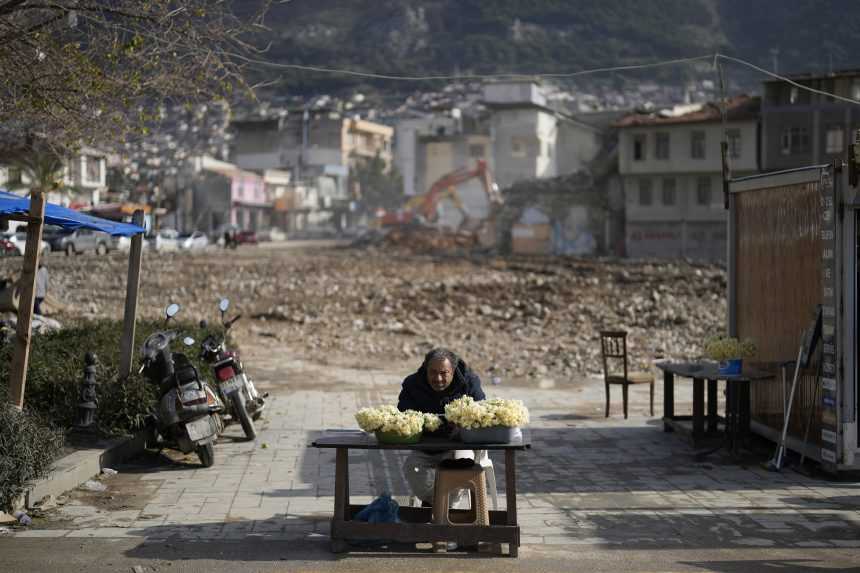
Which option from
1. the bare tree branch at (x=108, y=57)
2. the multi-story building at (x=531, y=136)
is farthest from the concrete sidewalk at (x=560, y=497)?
the multi-story building at (x=531, y=136)

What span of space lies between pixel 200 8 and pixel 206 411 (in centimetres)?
418

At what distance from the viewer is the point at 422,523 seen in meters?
7.44

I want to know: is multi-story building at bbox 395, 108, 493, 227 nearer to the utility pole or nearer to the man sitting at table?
the utility pole

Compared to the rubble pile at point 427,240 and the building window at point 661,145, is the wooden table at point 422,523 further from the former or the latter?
the building window at point 661,145

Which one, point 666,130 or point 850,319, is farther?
point 666,130

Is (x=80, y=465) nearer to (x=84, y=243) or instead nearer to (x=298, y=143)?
(x=84, y=243)

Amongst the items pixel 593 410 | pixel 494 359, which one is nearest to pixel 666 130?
pixel 494 359

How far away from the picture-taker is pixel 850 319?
32.4ft

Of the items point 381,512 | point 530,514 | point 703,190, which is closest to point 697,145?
point 703,190

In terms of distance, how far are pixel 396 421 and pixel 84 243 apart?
51102 millimetres

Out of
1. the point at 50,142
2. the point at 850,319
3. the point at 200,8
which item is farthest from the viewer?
the point at 50,142

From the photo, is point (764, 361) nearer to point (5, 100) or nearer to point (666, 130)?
point (5, 100)

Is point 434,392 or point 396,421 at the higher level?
point 434,392

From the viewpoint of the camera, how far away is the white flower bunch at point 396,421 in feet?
23.8
